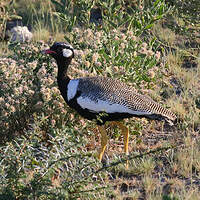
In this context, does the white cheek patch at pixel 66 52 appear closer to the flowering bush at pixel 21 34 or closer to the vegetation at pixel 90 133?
the vegetation at pixel 90 133

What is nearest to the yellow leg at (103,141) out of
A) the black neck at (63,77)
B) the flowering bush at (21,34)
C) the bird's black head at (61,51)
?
the black neck at (63,77)

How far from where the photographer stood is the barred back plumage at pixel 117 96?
14.5ft

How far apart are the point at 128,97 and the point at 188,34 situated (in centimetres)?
268

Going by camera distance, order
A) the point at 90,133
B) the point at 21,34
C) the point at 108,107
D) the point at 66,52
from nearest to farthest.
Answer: the point at 108,107 → the point at 66,52 → the point at 90,133 → the point at 21,34

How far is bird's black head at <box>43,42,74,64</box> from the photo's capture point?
15.3 feet

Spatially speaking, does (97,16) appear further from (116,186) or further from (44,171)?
(44,171)

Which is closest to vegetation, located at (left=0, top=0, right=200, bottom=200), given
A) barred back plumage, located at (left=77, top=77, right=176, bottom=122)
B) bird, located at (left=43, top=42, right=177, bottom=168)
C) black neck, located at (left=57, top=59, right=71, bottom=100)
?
black neck, located at (left=57, top=59, right=71, bottom=100)

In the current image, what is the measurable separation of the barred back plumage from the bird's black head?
1.01 ft

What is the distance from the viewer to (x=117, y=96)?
445 cm

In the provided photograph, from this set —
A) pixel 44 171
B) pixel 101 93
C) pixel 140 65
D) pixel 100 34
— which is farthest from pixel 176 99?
pixel 44 171

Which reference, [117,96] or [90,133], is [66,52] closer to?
[117,96]

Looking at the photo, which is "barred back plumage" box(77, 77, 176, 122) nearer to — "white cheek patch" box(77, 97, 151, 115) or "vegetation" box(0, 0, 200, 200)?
"white cheek patch" box(77, 97, 151, 115)

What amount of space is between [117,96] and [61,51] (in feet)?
2.41

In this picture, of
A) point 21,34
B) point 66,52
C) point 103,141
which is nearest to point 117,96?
point 103,141
